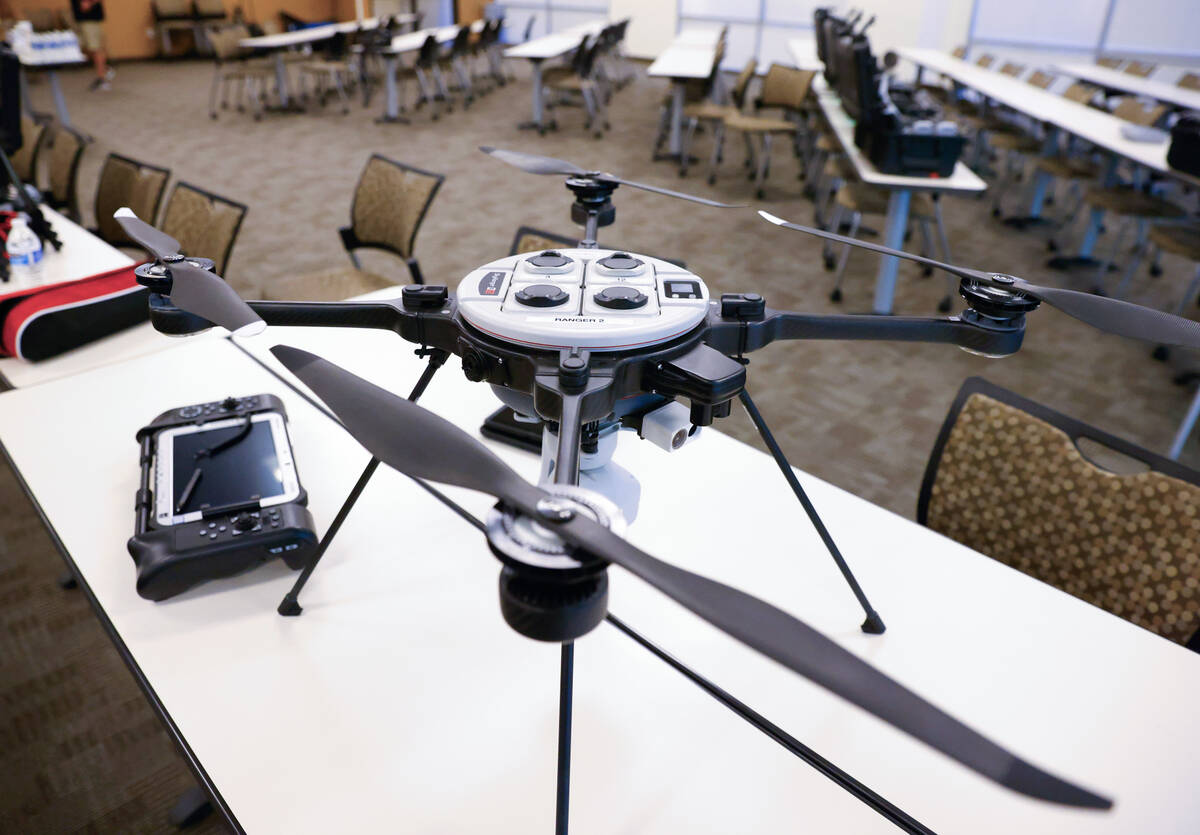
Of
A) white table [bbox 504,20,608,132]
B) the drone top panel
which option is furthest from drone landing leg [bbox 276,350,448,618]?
white table [bbox 504,20,608,132]

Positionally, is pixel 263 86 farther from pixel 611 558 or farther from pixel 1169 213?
pixel 611 558

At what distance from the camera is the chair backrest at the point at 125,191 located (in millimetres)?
3133

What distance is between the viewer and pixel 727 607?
0.47 metres

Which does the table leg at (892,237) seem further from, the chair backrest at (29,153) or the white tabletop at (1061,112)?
the chair backrest at (29,153)

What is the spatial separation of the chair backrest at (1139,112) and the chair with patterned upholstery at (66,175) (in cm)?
615

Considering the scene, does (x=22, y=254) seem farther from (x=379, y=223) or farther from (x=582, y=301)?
(x=582, y=301)

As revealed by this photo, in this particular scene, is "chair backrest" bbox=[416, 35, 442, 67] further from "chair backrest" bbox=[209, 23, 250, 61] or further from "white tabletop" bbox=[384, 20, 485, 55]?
"chair backrest" bbox=[209, 23, 250, 61]

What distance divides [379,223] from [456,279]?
1.38m

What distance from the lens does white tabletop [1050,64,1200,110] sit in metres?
5.66

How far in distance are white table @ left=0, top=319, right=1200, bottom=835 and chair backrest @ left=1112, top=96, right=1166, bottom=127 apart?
5069mm

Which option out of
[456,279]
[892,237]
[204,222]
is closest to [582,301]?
[204,222]

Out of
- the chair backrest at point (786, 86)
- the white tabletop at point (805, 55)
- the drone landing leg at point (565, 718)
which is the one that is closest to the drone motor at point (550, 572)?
the drone landing leg at point (565, 718)

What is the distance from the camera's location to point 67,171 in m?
3.78

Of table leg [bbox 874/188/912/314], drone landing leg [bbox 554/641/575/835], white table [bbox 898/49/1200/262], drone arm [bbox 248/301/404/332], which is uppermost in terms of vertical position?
drone arm [bbox 248/301/404/332]
